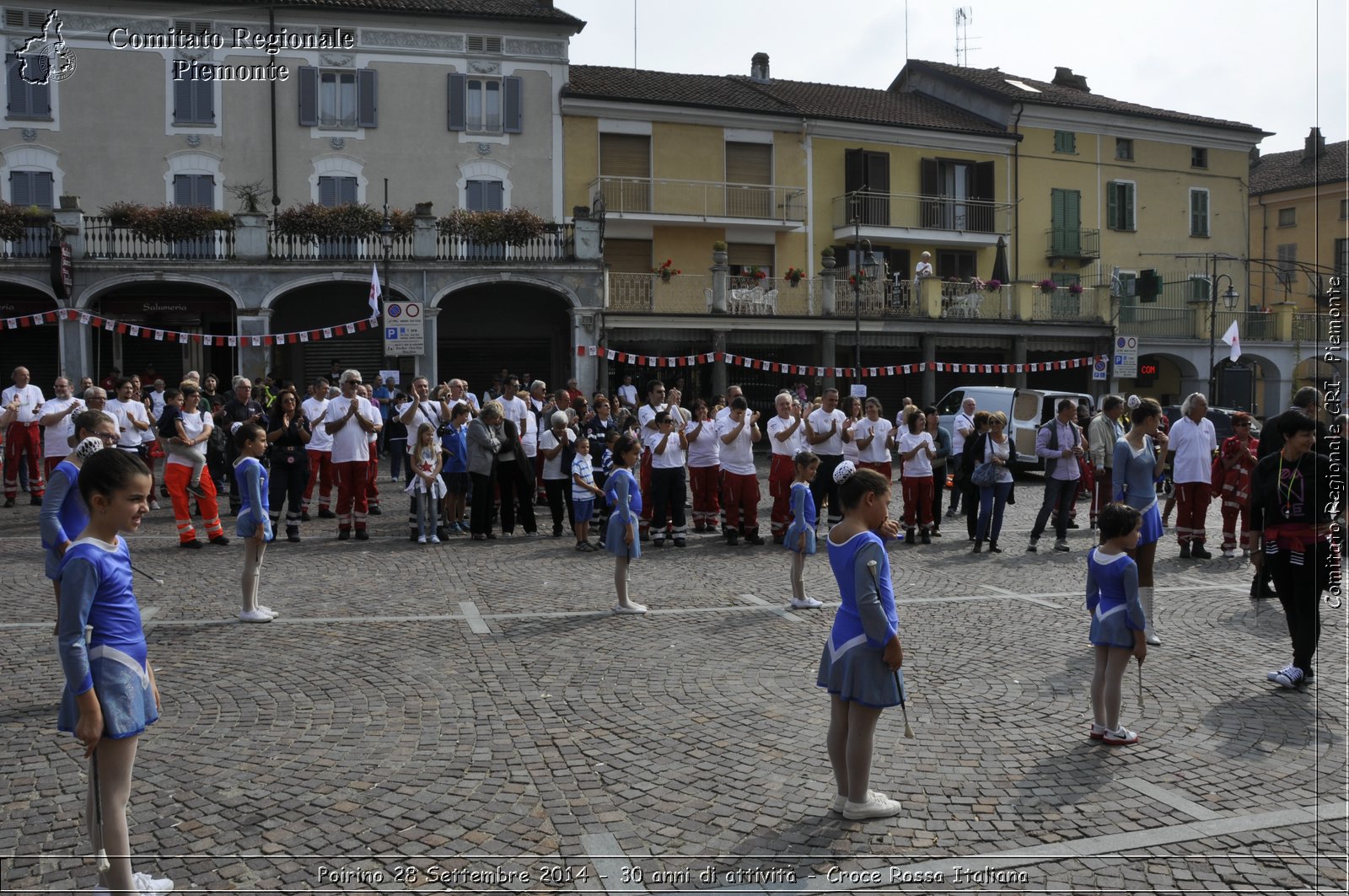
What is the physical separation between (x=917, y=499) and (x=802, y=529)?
16.7 ft

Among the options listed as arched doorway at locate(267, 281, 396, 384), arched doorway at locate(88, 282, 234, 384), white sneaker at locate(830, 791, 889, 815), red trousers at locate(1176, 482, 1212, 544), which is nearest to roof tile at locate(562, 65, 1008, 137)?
arched doorway at locate(267, 281, 396, 384)

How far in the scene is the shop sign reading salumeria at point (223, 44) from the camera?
27328 mm

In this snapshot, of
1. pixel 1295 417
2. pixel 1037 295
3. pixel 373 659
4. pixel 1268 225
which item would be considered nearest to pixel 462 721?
pixel 373 659

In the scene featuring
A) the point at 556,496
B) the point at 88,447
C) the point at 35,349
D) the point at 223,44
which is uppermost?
the point at 223,44

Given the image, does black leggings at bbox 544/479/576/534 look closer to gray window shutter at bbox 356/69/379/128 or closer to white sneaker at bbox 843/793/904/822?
white sneaker at bbox 843/793/904/822

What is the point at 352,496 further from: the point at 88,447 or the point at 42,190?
the point at 42,190

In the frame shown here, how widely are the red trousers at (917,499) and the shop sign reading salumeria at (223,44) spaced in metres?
21.9

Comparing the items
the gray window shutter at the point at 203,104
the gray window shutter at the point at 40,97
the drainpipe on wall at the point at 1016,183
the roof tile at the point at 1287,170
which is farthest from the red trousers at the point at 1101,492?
the roof tile at the point at 1287,170

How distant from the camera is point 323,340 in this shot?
28.6 m

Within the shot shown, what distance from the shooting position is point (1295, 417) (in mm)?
7184

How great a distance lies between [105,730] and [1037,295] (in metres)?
33.0

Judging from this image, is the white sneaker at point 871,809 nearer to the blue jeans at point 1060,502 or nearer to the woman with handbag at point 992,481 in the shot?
the woman with handbag at point 992,481

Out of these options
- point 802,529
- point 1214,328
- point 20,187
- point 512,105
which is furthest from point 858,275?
point 20,187

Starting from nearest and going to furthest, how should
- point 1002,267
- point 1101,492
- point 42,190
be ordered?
point 1101,492 → point 42,190 → point 1002,267
